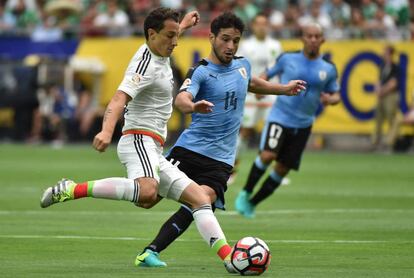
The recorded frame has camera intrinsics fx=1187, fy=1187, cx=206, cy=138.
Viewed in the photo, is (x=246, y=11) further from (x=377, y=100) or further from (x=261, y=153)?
(x=261, y=153)

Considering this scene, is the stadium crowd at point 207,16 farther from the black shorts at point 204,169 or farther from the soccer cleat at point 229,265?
the soccer cleat at point 229,265

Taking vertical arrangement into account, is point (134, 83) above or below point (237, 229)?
above

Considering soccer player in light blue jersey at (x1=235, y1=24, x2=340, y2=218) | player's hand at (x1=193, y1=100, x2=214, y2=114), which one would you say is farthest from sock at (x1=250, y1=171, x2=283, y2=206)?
player's hand at (x1=193, y1=100, x2=214, y2=114)

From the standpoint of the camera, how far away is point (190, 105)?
9961 millimetres

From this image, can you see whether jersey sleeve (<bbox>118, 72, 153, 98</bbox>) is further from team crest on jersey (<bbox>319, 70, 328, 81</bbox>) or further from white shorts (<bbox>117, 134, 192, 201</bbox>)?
team crest on jersey (<bbox>319, 70, 328, 81</bbox>)

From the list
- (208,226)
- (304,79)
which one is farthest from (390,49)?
(208,226)

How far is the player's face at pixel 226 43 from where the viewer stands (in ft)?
35.6

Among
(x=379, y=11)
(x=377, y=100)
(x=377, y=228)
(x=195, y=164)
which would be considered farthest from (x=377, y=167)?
(x=195, y=164)

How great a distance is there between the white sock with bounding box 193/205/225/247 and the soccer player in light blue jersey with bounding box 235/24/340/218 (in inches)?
231

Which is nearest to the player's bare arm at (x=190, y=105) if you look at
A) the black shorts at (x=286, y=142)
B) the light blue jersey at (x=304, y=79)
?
the black shorts at (x=286, y=142)

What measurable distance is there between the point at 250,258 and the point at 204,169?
4.70 ft

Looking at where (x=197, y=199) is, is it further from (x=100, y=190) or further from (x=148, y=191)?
(x=100, y=190)

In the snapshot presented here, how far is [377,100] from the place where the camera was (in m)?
29.5

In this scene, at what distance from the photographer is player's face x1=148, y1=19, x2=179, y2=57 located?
417 inches
